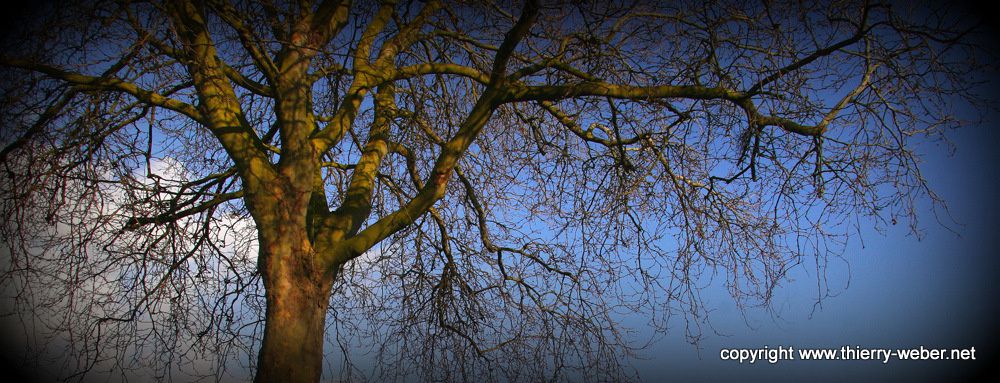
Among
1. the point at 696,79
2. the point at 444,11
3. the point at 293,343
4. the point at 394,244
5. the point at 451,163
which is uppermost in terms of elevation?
the point at 444,11

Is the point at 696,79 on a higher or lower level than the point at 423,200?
higher

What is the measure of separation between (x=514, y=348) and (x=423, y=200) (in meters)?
1.17

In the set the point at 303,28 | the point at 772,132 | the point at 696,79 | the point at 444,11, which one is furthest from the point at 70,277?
the point at 772,132

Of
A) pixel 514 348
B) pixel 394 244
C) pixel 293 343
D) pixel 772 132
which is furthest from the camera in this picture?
pixel 394 244

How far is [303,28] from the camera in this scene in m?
3.73

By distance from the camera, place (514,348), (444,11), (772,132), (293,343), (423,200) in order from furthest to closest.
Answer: (444,11)
(514,348)
(423,200)
(772,132)
(293,343)

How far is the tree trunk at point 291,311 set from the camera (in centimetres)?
324

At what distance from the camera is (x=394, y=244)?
440 centimetres

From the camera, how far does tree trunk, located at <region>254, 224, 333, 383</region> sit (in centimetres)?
324

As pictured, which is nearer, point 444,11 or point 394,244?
point 394,244

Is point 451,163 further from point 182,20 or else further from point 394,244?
point 182,20

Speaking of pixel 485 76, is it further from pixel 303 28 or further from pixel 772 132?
pixel 772 132

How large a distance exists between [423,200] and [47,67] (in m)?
2.20

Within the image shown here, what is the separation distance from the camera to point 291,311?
3.34 meters
